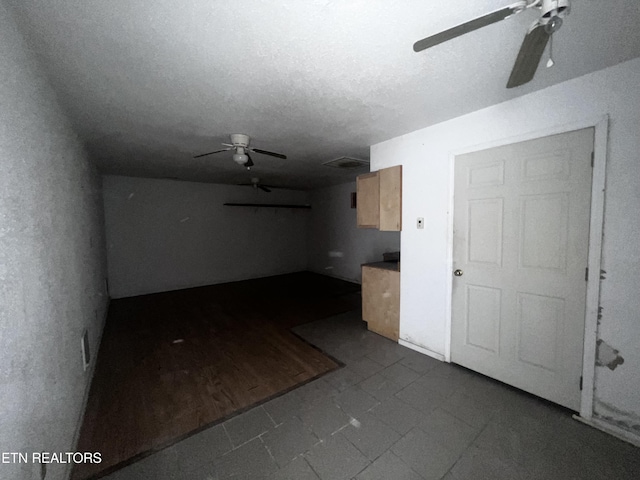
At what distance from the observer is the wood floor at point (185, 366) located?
1.70m

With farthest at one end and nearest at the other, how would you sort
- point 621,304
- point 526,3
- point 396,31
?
1. point 621,304
2. point 396,31
3. point 526,3

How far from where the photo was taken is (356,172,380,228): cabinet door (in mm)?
3088

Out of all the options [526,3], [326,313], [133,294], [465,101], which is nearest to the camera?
[526,3]

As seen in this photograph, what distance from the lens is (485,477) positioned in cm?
135

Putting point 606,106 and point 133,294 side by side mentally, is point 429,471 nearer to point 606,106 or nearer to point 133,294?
point 606,106

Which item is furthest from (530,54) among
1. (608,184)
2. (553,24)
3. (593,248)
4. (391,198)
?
(391,198)

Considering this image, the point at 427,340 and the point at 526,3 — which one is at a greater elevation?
the point at 526,3

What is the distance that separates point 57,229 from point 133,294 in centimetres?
428

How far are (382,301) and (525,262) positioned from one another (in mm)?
1573

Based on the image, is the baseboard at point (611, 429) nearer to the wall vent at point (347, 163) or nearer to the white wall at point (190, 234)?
the wall vent at point (347, 163)

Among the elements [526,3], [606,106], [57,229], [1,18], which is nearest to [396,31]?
[526,3]

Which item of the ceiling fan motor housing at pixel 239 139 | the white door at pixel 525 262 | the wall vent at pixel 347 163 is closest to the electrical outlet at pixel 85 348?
the ceiling fan motor housing at pixel 239 139

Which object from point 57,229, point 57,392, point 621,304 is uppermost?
point 57,229

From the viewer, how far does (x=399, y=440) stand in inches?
62.8
